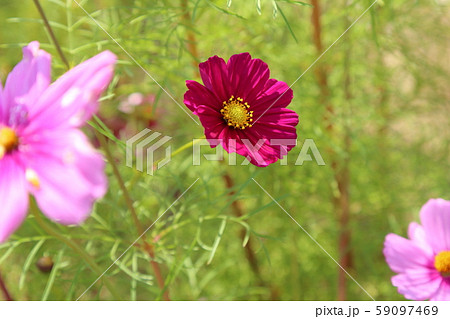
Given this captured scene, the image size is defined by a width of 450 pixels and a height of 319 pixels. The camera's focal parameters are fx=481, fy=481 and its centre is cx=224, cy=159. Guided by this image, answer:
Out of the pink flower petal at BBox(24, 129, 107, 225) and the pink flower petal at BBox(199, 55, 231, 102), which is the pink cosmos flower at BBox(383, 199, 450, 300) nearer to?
the pink flower petal at BBox(199, 55, 231, 102)

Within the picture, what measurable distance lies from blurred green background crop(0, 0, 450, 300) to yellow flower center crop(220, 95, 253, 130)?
253 millimetres

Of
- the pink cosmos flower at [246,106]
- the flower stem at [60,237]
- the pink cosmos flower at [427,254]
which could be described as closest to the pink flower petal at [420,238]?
the pink cosmos flower at [427,254]

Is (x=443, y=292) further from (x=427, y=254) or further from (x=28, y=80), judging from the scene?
(x=28, y=80)

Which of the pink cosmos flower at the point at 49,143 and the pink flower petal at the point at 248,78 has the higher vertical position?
the pink flower petal at the point at 248,78

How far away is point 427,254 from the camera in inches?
24.2

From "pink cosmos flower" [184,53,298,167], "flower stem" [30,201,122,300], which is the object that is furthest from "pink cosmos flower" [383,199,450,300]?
"flower stem" [30,201,122,300]

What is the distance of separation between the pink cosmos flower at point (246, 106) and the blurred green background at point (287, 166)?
25 centimetres

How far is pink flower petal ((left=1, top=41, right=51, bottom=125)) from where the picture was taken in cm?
40

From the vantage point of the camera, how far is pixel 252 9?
33.7 inches

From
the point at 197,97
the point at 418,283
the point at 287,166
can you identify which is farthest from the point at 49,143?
the point at 287,166

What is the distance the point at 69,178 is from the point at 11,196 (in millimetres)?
52

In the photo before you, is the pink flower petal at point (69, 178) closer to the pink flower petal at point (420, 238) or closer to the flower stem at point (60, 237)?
the flower stem at point (60, 237)

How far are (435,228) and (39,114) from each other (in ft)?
1.59

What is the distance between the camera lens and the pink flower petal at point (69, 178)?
0.31 metres
